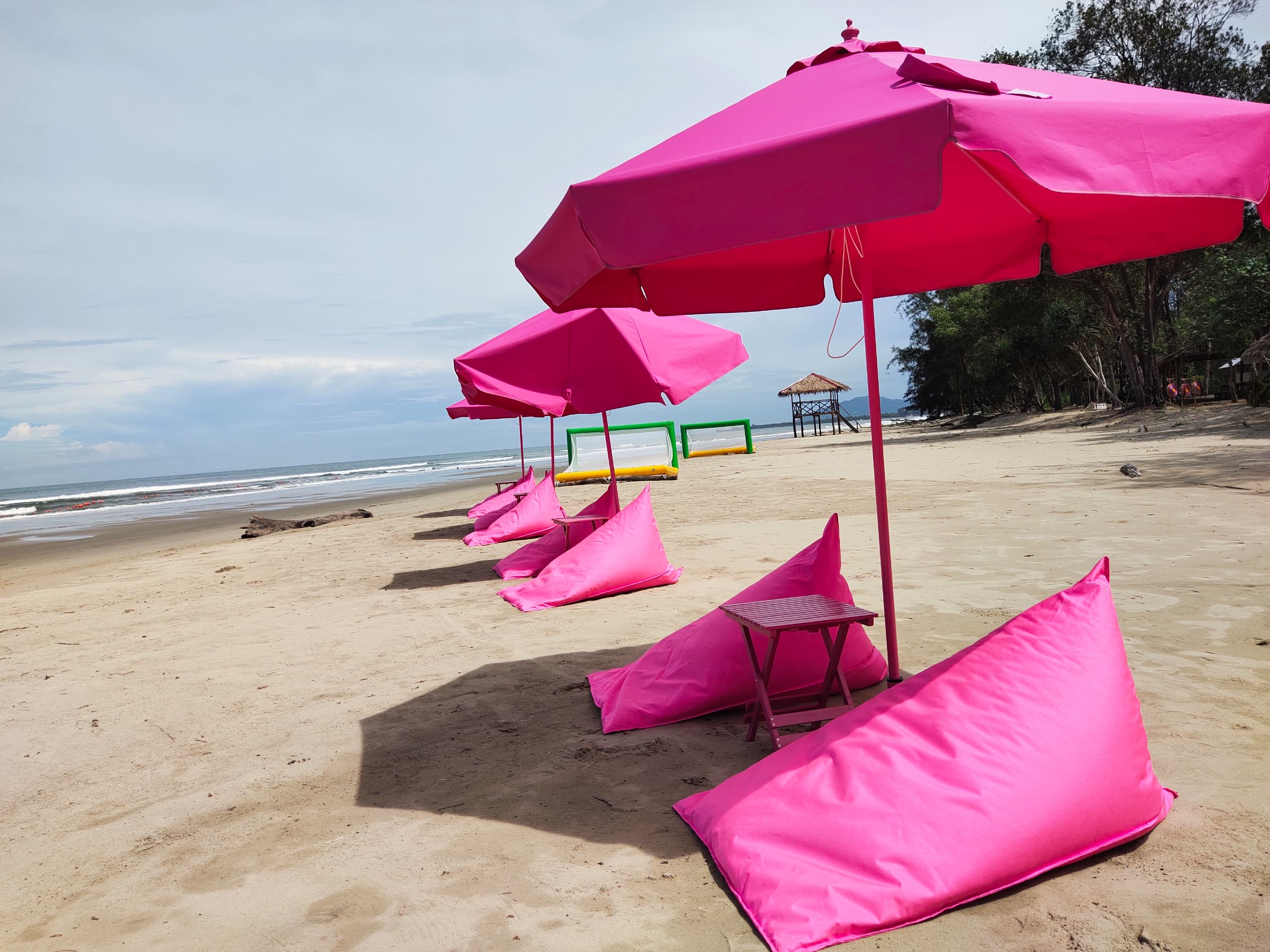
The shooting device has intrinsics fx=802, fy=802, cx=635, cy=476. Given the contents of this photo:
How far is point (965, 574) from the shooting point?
5.63 m

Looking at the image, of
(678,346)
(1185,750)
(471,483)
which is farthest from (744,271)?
(471,483)

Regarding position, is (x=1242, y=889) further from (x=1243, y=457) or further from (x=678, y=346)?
(x=1243, y=457)

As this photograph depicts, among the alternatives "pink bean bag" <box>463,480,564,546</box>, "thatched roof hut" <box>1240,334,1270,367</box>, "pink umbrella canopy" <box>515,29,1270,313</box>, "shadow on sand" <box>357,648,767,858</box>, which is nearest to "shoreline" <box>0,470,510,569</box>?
"pink bean bag" <box>463,480,564,546</box>

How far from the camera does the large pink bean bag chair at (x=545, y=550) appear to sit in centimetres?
704

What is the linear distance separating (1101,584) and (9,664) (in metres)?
6.78

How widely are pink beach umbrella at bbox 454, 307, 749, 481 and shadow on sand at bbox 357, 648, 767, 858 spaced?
2317mm

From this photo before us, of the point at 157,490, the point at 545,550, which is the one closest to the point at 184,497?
the point at 157,490

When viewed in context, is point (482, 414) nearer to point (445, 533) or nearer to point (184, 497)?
point (445, 533)

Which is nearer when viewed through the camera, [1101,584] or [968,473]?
[1101,584]

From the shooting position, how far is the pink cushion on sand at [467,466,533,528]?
1117 centimetres

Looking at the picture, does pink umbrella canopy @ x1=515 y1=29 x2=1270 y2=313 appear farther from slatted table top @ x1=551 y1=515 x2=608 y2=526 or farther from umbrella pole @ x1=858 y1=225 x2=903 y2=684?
slatted table top @ x1=551 y1=515 x2=608 y2=526

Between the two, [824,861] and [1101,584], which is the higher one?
[1101,584]

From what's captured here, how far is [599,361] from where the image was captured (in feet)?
19.8

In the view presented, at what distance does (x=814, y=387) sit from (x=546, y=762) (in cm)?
3906
